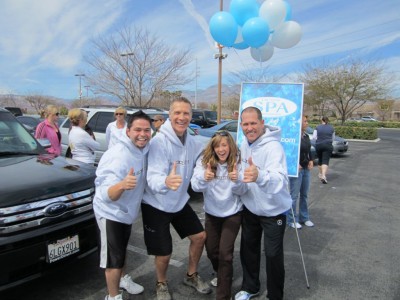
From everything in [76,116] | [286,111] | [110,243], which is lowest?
[110,243]

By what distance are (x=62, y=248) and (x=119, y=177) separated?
0.88 metres

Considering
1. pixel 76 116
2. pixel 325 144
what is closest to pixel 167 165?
pixel 76 116

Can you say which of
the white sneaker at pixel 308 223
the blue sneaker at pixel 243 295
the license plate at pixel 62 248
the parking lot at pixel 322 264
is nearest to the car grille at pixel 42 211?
the license plate at pixel 62 248

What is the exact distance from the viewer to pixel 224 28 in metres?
4.61

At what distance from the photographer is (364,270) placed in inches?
140

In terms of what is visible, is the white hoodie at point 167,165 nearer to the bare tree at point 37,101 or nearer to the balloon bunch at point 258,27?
the balloon bunch at point 258,27

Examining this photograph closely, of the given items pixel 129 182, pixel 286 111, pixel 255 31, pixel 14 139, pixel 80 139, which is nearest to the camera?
pixel 129 182

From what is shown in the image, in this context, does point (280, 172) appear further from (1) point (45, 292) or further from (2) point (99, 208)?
(1) point (45, 292)

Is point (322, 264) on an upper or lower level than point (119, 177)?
lower

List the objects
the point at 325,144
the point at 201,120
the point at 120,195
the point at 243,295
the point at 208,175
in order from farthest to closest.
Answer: the point at 201,120 < the point at 325,144 < the point at 243,295 < the point at 208,175 < the point at 120,195

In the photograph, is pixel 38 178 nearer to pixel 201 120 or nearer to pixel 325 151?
pixel 325 151

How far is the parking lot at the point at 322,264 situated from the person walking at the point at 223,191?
1.51 ft

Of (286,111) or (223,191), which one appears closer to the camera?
(223,191)

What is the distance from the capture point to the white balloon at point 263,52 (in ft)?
16.5
